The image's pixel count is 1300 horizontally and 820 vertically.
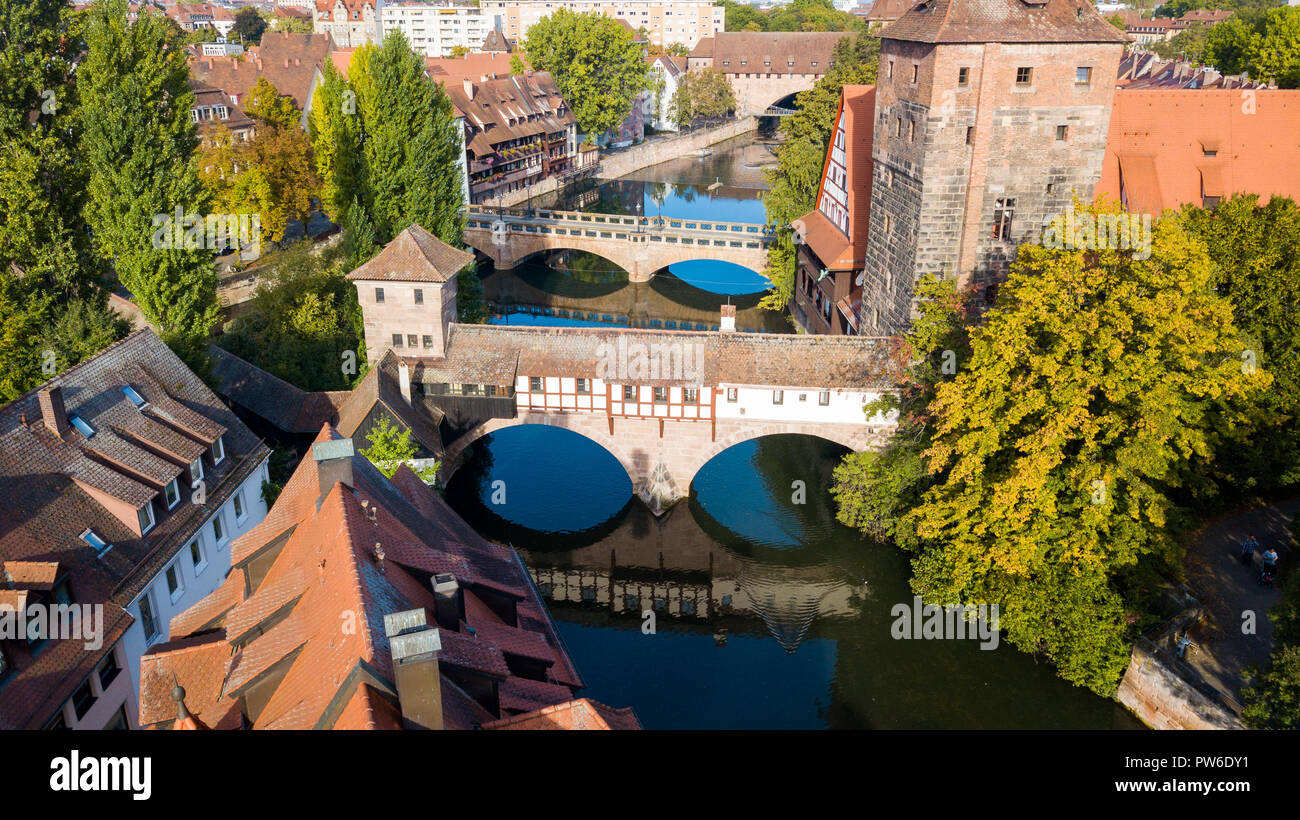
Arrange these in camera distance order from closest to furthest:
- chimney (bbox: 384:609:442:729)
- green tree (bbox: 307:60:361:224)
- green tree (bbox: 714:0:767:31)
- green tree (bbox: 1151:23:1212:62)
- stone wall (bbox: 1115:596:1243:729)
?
chimney (bbox: 384:609:442:729), stone wall (bbox: 1115:596:1243:729), green tree (bbox: 307:60:361:224), green tree (bbox: 1151:23:1212:62), green tree (bbox: 714:0:767:31)

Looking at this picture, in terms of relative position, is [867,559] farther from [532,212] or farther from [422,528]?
[532,212]

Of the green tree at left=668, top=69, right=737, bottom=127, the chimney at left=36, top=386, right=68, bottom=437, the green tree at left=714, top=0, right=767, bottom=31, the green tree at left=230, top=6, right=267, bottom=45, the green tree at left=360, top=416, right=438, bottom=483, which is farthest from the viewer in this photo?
the green tree at left=714, top=0, right=767, bottom=31

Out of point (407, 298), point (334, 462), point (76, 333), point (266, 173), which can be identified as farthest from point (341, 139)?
point (334, 462)

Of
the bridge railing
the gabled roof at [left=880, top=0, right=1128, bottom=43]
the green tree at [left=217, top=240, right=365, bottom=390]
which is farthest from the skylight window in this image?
the bridge railing

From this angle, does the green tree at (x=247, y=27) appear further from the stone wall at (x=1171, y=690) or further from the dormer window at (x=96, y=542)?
the stone wall at (x=1171, y=690)

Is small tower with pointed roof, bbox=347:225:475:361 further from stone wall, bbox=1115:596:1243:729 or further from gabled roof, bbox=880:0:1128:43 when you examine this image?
stone wall, bbox=1115:596:1243:729

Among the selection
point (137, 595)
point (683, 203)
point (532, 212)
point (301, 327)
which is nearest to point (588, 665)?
point (137, 595)
